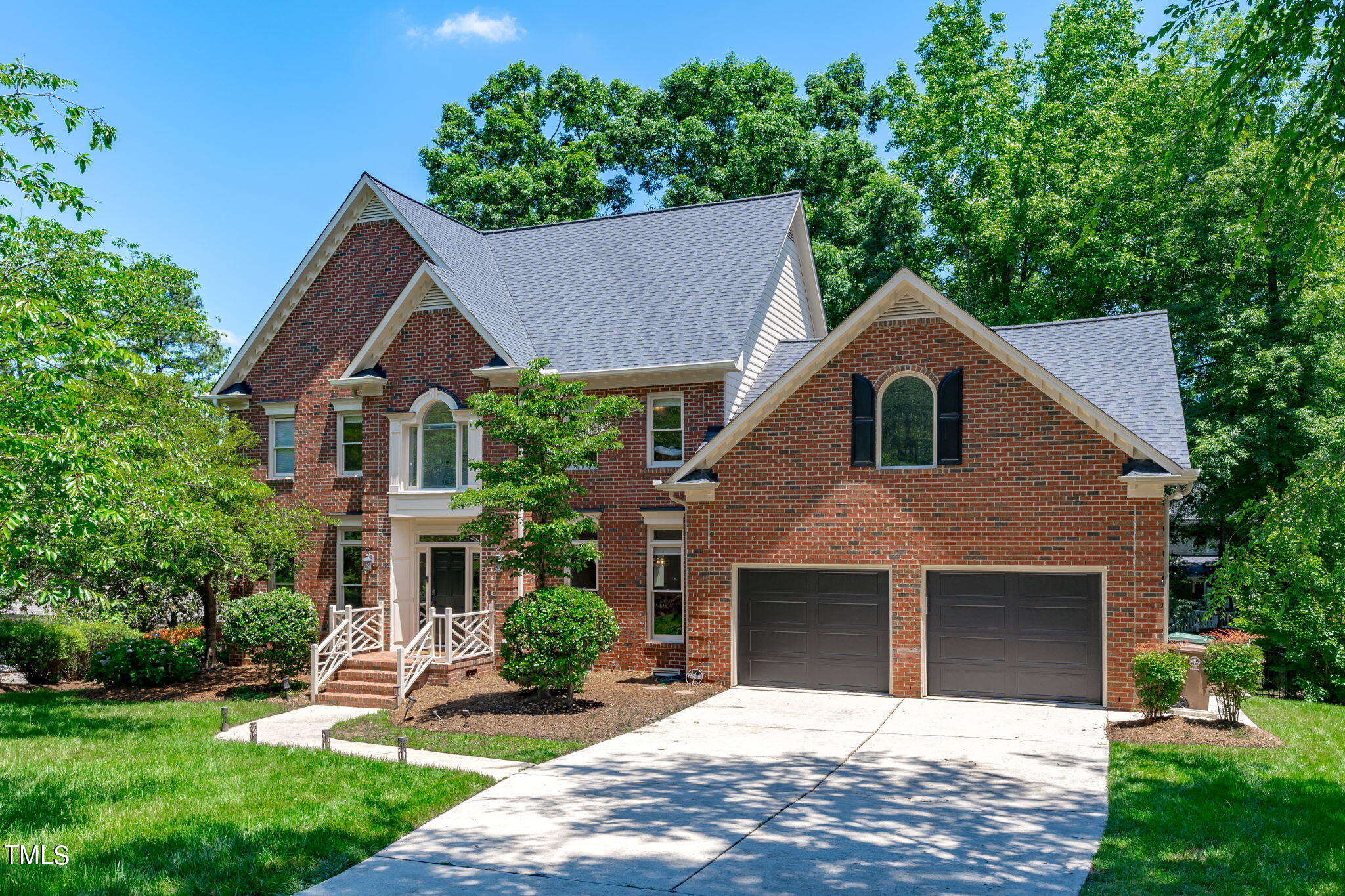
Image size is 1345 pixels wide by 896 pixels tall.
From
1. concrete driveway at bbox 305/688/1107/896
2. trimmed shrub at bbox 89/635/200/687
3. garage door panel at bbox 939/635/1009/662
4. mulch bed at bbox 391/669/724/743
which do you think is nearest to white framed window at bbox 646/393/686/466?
mulch bed at bbox 391/669/724/743

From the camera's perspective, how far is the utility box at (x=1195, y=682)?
607 inches

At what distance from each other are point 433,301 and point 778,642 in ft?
33.1

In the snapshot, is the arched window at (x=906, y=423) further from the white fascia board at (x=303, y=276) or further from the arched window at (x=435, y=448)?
the white fascia board at (x=303, y=276)

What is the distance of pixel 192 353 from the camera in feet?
153

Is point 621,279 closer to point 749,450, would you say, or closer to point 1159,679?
point 749,450

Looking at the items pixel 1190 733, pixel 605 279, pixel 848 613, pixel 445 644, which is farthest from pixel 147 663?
pixel 1190 733

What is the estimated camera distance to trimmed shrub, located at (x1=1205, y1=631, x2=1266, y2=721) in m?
13.6

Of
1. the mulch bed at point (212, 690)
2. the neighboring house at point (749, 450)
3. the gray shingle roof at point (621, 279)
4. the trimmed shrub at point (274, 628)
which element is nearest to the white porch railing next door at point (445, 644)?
the neighboring house at point (749, 450)

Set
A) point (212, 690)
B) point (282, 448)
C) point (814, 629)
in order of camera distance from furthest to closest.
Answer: point (282, 448), point (212, 690), point (814, 629)

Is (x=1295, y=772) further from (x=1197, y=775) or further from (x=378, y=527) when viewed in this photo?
(x=378, y=527)

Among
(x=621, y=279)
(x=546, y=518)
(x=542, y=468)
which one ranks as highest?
(x=621, y=279)

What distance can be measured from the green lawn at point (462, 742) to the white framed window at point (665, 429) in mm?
7531

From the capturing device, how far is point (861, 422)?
17.3m

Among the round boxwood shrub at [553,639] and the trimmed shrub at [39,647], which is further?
the trimmed shrub at [39,647]
